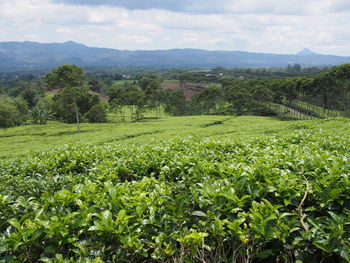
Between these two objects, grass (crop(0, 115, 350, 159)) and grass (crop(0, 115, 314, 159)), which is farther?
grass (crop(0, 115, 314, 159))

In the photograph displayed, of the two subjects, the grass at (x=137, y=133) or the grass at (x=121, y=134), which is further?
the grass at (x=121, y=134)

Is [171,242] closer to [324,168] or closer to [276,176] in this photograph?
[276,176]

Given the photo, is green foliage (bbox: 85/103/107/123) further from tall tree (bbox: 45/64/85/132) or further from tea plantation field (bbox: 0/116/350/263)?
tea plantation field (bbox: 0/116/350/263)

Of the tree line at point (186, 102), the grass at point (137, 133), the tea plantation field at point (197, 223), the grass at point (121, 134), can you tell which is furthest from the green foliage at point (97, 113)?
the tea plantation field at point (197, 223)

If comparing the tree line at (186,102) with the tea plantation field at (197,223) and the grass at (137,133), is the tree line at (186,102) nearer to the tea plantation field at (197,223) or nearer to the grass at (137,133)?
the grass at (137,133)

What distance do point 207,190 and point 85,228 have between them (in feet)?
4.98

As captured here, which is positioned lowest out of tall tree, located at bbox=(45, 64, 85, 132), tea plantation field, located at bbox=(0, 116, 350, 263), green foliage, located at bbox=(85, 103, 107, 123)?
green foliage, located at bbox=(85, 103, 107, 123)

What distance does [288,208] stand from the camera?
3.14 metres

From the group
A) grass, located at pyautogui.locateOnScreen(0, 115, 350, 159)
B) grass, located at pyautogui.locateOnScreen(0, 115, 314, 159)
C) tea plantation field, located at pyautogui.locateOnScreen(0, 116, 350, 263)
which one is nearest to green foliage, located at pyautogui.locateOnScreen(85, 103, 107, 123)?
grass, located at pyautogui.locateOnScreen(0, 115, 350, 159)

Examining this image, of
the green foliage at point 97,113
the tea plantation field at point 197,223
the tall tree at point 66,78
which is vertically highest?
the tall tree at point 66,78

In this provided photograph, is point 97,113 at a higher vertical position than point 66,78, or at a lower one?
lower

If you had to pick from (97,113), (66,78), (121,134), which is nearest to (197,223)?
(121,134)

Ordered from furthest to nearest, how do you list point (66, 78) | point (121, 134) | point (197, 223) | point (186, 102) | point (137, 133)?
1. point (186, 102)
2. point (66, 78)
3. point (137, 133)
4. point (121, 134)
5. point (197, 223)

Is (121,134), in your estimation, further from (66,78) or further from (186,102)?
(186,102)
